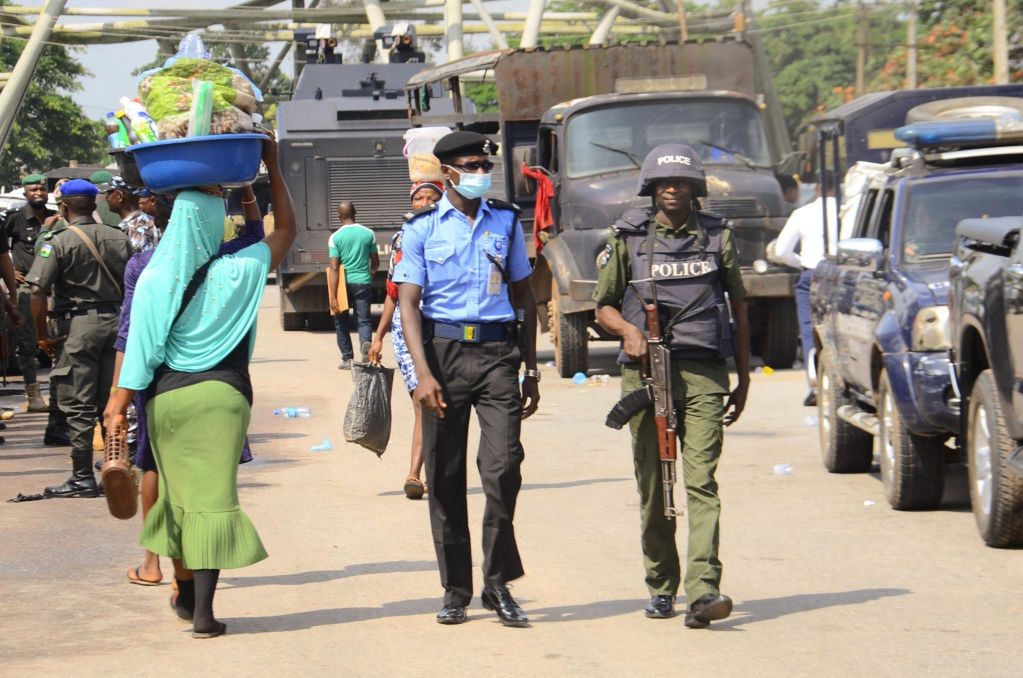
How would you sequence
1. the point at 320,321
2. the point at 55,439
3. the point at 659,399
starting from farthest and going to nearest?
the point at 320,321 → the point at 55,439 → the point at 659,399

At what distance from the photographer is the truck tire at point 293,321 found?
26.6 metres

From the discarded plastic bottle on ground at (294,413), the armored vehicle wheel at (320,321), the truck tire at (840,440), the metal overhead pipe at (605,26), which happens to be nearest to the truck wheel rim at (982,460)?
the truck tire at (840,440)

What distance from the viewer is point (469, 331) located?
7.05m

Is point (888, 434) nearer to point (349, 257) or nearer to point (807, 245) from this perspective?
point (807, 245)

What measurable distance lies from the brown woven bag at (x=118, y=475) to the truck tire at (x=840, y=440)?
5.66 metres

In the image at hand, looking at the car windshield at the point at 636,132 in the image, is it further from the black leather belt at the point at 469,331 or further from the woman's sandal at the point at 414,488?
the black leather belt at the point at 469,331

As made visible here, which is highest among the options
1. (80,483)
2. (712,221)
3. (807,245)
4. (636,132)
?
(636,132)

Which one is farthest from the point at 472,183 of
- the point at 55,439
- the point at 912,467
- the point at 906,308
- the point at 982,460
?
A: the point at 55,439

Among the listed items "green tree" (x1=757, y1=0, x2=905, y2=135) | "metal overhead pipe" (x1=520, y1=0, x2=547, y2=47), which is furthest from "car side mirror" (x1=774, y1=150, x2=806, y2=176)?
"green tree" (x1=757, y1=0, x2=905, y2=135)

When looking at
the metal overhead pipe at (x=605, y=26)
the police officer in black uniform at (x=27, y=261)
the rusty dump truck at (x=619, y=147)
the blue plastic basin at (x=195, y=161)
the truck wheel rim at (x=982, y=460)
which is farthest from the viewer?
the metal overhead pipe at (x=605, y=26)

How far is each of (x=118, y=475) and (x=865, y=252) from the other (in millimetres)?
4693

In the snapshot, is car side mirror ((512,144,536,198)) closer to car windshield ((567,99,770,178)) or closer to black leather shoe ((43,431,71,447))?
car windshield ((567,99,770,178))

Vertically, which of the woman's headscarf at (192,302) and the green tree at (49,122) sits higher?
the green tree at (49,122)

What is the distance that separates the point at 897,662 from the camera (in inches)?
248
